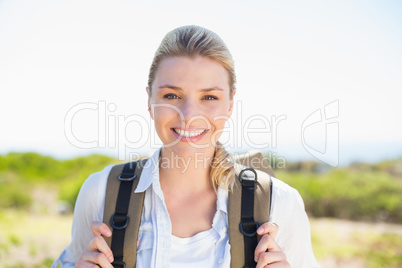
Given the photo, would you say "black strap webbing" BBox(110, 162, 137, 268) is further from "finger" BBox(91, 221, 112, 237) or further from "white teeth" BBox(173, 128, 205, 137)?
"white teeth" BBox(173, 128, 205, 137)

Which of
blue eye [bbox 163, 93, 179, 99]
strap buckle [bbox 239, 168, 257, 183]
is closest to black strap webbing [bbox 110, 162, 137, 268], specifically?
blue eye [bbox 163, 93, 179, 99]

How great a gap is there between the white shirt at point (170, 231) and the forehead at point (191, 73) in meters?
0.59

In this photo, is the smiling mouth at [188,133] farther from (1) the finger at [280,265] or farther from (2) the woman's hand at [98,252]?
(1) the finger at [280,265]

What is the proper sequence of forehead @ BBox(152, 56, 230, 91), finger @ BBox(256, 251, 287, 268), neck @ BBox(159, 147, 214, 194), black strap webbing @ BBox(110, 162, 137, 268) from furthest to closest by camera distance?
neck @ BBox(159, 147, 214, 194), forehead @ BBox(152, 56, 230, 91), black strap webbing @ BBox(110, 162, 137, 268), finger @ BBox(256, 251, 287, 268)

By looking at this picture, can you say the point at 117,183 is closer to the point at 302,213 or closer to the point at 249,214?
the point at 249,214

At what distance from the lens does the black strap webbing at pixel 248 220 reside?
175 cm

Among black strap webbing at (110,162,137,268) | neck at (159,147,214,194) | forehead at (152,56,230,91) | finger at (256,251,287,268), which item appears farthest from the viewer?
neck at (159,147,214,194)

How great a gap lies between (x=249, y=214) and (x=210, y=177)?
419 mm

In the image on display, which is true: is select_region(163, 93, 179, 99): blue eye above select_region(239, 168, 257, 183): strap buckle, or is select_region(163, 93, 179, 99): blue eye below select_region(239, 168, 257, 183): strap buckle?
above

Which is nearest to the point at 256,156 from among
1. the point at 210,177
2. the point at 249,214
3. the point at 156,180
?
the point at 210,177

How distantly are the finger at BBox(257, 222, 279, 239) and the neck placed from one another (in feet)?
1.67

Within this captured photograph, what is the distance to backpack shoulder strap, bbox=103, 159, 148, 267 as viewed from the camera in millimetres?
1774

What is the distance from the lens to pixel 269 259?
5.44 ft

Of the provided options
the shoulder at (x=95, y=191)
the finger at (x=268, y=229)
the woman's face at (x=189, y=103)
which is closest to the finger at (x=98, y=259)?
the shoulder at (x=95, y=191)
